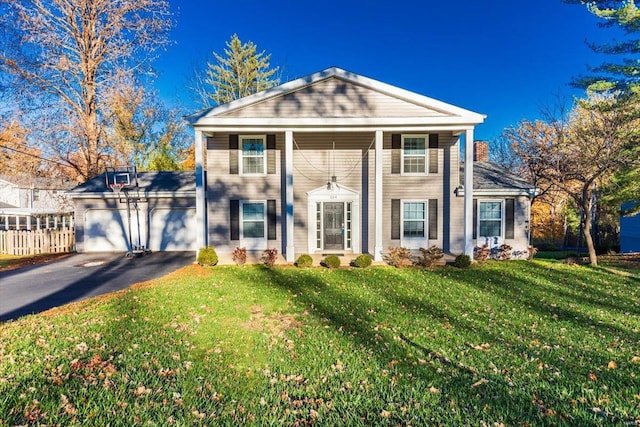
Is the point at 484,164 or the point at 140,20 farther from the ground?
the point at 140,20

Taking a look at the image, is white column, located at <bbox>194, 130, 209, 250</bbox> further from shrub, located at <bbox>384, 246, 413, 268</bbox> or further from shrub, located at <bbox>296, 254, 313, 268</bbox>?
shrub, located at <bbox>384, 246, 413, 268</bbox>

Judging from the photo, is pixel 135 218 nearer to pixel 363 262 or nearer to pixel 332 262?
pixel 332 262

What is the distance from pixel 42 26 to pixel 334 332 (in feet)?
66.7

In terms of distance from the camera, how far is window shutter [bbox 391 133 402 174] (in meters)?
12.3

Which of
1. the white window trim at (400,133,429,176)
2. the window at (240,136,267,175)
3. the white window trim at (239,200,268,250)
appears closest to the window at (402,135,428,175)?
the white window trim at (400,133,429,176)

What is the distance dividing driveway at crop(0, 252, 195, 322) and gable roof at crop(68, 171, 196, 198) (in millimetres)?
2692

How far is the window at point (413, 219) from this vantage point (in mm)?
12539

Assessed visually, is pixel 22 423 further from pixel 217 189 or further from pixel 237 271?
pixel 217 189

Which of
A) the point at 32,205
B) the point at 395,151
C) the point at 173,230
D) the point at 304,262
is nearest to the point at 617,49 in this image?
the point at 395,151

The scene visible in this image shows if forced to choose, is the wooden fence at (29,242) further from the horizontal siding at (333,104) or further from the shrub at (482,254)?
the shrub at (482,254)

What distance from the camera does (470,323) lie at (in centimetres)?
586

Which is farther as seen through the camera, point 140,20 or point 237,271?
point 140,20

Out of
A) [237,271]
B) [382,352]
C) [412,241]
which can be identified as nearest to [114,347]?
[382,352]

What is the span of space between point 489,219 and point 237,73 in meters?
26.5
